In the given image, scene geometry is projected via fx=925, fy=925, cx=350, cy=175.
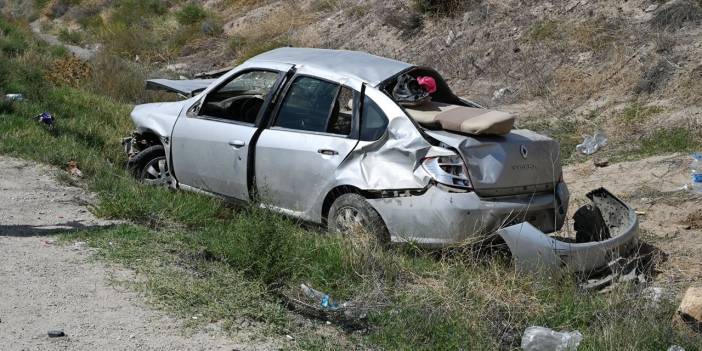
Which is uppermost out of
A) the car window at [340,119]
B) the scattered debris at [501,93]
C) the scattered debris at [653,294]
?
the car window at [340,119]

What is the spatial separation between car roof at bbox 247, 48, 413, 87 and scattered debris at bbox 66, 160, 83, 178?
228 centimetres

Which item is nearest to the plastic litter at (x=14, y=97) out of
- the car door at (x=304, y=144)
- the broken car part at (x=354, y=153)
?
the broken car part at (x=354, y=153)

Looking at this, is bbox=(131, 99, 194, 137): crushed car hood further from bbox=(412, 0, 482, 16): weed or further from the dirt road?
bbox=(412, 0, 482, 16): weed

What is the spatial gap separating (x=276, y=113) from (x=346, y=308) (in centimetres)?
239

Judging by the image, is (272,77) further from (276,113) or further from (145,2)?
(145,2)

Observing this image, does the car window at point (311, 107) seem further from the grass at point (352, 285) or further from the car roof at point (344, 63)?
the grass at point (352, 285)

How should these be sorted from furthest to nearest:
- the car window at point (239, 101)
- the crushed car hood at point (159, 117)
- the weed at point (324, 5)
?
the weed at point (324, 5) < the crushed car hood at point (159, 117) < the car window at point (239, 101)

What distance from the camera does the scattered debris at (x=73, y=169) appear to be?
9.21m

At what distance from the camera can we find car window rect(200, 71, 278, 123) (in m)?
8.34

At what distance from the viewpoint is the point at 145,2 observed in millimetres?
Answer: 31828

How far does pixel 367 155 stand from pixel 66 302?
2500 millimetres

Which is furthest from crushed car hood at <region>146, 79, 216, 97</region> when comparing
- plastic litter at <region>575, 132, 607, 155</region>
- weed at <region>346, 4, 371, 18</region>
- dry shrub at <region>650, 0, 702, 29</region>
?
weed at <region>346, 4, 371, 18</region>

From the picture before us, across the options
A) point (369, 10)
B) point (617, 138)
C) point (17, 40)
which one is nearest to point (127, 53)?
point (17, 40)

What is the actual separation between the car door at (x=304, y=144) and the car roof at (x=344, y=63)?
0.15 metres
